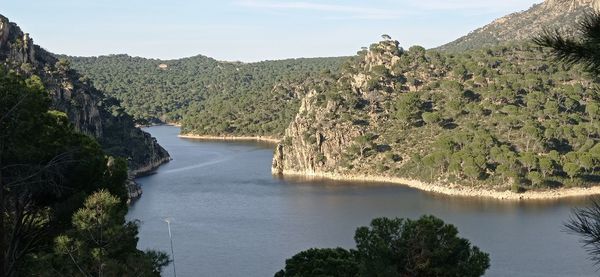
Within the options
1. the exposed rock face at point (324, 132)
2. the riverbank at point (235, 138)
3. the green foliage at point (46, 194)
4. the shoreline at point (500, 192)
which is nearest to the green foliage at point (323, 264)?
→ the green foliage at point (46, 194)

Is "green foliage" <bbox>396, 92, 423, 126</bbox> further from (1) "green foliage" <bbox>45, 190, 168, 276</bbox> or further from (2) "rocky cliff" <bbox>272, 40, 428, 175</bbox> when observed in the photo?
(1) "green foliage" <bbox>45, 190, 168, 276</bbox>

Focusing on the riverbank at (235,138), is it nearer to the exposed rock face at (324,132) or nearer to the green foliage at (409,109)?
the exposed rock face at (324,132)

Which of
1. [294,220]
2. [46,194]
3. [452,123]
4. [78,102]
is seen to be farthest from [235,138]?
[46,194]

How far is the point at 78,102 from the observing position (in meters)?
104

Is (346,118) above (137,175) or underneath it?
above

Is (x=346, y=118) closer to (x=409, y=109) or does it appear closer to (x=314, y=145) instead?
(x=314, y=145)

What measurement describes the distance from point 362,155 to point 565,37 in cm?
9679

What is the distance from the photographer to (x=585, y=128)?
95.1 metres

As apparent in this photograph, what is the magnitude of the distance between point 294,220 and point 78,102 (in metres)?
48.9

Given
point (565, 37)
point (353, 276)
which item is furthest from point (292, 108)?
point (565, 37)

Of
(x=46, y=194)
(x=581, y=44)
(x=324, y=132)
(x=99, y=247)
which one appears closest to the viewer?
(x=581, y=44)

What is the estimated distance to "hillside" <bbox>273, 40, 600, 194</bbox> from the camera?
285ft

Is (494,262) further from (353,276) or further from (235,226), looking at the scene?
(235,226)

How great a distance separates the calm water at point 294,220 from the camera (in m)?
52.3
